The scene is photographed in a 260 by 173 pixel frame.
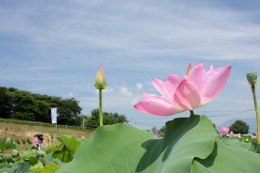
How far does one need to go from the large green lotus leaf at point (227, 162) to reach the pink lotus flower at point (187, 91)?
0.30ft

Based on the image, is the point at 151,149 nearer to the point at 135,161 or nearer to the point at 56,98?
the point at 135,161

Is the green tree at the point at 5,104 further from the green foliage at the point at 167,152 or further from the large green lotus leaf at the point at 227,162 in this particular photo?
the large green lotus leaf at the point at 227,162

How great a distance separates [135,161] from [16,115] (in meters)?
40.8

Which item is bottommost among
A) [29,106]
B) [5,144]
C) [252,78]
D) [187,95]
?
[5,144]

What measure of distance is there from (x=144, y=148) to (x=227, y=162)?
19 centimetres

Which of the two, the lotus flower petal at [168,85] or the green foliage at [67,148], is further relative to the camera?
the green foliage at [67,148]

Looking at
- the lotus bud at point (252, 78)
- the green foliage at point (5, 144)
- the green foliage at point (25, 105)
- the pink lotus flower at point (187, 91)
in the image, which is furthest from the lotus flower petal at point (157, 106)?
the green foliage at point (25, 105)

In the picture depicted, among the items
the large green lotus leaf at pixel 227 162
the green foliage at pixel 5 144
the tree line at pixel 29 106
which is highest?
the tree line at pixel 29 106

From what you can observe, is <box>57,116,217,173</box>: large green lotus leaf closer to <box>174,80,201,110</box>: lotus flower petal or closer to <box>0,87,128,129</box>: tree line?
<box>174,80,201,110</box>: lotus flower petal

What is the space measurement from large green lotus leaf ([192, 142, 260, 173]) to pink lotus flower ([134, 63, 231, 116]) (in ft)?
0.30

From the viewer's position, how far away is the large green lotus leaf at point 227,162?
25.2 inches

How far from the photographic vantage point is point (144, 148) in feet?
2.59

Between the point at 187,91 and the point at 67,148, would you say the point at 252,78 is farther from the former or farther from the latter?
the point at 67,148

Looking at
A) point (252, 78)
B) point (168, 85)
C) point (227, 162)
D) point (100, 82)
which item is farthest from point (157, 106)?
point (252, 78)
